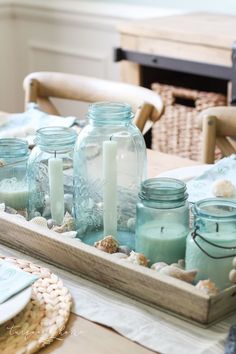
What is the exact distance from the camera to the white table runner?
3.01 feet

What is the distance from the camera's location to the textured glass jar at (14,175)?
4.34 feet

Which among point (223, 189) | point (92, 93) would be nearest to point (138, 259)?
point (223, 189)

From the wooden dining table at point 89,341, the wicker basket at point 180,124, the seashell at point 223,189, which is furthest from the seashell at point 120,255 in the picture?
the wicker basket at point 180,124

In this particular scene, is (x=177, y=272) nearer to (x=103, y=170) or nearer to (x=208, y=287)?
(x=208, y=287)

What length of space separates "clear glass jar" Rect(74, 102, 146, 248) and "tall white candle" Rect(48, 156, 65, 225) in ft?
0.09

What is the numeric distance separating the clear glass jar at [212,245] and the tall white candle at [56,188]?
29 cm

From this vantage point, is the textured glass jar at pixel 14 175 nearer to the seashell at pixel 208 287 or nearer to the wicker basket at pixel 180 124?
the seashell at pixel 208 287

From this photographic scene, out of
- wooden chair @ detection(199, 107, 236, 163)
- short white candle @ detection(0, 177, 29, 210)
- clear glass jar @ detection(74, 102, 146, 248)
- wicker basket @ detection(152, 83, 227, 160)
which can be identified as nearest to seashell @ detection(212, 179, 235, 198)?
clear glass jar @ detection(74, 102, 146, 248)

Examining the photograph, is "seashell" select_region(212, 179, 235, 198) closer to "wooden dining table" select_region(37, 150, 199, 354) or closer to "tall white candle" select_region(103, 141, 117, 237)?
"tall white candle" select_region(103, 141, 117, 237)

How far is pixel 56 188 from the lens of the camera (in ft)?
4.11

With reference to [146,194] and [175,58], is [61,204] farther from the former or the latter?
[175,58]

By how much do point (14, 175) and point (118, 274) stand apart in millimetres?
395

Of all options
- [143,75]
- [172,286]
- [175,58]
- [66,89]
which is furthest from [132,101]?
[172,286]

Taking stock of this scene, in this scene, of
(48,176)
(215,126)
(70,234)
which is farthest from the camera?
A: (215,126)
